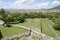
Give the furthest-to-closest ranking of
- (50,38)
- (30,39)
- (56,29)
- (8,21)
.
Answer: (8,21) < (56,29) < (30,39) < (50,38)

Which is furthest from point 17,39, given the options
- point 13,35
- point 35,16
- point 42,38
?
point 35,16

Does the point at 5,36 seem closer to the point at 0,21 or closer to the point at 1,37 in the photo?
the point at 1,37

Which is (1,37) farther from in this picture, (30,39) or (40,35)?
(40,35)

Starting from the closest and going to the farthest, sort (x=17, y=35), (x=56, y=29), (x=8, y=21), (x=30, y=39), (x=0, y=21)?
(x=30, y=39), (x=17, y=35), (x=56, y=29), (x=8, y=21), (x=0, y=21)

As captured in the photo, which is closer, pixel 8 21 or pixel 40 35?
pixel 40 35

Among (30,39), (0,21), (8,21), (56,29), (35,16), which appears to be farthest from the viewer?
(35,16)

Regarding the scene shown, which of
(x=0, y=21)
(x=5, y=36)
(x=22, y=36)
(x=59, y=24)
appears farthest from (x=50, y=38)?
(x=0, y=21)

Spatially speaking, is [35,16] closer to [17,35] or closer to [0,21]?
[0,21]

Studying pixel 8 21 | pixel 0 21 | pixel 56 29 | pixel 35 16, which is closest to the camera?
pixel 56 29

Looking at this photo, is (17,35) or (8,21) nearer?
(17,35)

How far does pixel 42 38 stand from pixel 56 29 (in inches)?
402

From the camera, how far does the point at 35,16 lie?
85000 millimetres

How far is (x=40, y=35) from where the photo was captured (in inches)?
1298

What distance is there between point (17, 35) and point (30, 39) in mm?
3852
